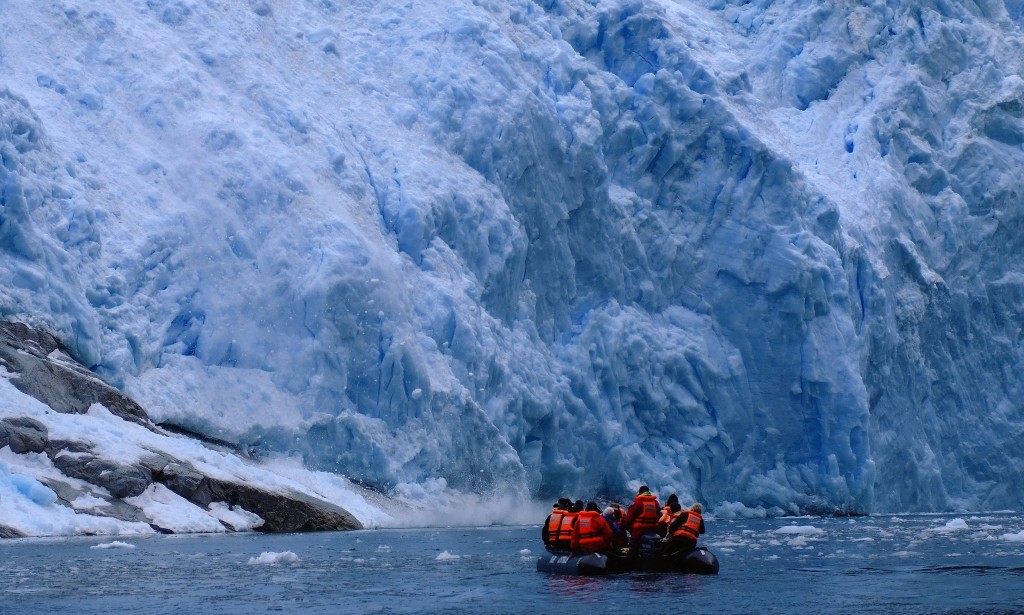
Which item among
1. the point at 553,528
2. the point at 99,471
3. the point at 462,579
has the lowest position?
the point at 99,471

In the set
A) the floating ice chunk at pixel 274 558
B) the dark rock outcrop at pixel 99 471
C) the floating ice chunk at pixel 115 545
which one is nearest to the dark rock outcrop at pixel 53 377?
the dark rock outcrop at pixel 99 471

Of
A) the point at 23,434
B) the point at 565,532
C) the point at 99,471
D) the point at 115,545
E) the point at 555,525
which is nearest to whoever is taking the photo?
the point at 565,532

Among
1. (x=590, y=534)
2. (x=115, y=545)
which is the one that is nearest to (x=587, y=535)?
(x=590, y=534)

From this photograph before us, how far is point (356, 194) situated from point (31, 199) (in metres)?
6.74

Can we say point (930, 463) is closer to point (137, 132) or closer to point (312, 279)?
A: point (312, 279)

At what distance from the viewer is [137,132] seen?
27875 mm

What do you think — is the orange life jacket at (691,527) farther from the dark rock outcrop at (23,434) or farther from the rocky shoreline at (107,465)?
the dark rock outcrop at (23,434)

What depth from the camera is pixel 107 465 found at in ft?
67.6

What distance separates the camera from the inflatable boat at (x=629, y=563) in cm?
1514

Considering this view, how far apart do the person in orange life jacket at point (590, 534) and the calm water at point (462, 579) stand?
Answer: 0.47 m

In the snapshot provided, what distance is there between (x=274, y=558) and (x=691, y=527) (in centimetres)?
481

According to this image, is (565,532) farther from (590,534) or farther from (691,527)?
(691,527)

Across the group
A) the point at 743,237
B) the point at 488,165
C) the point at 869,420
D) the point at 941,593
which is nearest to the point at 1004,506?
the point at 869,420

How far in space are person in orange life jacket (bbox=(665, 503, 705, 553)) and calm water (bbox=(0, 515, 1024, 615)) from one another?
50 cm
